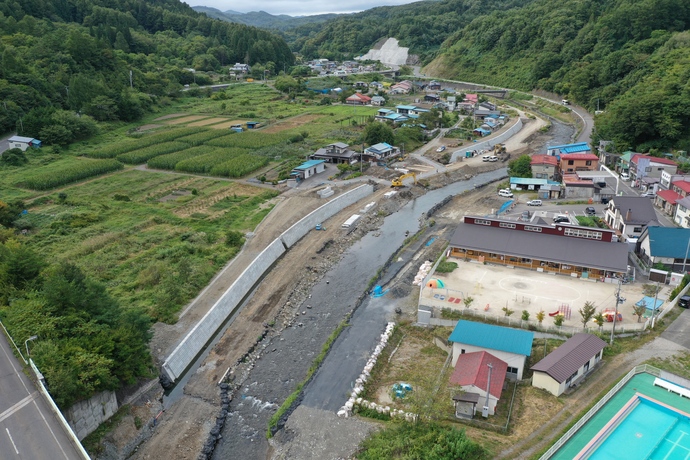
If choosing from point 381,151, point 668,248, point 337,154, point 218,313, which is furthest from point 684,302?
point 337,154

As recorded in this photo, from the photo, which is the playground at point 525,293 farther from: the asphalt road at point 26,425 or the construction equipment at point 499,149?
the construction equipment at point 499,149

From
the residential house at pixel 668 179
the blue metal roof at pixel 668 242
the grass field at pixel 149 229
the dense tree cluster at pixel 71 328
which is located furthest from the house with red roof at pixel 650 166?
the dense tree cluster at pixel 71 328

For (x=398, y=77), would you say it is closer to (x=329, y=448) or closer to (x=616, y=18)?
(x=616, y=18)

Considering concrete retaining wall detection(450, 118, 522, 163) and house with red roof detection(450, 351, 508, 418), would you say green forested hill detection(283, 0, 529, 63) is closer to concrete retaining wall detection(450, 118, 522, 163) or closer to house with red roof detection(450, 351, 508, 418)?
concrete retaining wall detection(450, 118, 522, 163)

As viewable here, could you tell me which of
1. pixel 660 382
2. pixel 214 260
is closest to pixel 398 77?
pixel 214 260

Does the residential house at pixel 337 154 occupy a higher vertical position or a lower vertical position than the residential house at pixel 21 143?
higher
